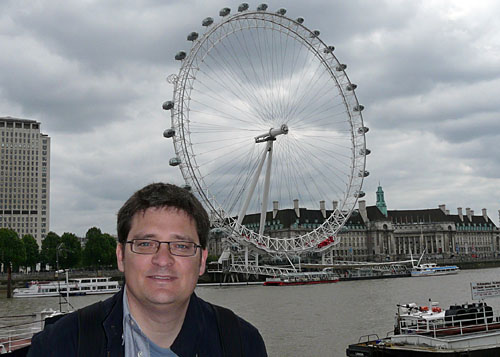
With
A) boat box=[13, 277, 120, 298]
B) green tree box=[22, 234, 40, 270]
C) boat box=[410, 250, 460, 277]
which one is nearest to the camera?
boat box=[13, 277, 120, 298]

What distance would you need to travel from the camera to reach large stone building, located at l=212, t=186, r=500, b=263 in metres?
114

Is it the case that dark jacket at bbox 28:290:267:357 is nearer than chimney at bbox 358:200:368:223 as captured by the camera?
Yes

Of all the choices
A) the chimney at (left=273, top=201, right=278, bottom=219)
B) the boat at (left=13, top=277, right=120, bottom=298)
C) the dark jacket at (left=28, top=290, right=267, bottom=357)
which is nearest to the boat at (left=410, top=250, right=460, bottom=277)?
the chimney at (left=273, top=201, right=278, bottom=219)

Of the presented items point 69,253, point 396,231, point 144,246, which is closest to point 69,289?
point 69,253

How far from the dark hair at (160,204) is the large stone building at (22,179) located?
13342 centimetres

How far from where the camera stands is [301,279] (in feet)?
228

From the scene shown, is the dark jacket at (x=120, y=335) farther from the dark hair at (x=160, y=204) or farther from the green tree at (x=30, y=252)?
the green tree at (x=30, y=252)

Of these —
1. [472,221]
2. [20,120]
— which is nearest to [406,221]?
[472,221]

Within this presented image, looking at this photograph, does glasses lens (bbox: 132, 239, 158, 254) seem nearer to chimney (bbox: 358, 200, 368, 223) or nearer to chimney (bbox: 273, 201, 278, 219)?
chimney (bbox: 273, 201, 278, 219)

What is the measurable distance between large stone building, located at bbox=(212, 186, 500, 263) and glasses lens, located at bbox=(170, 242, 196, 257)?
10866cm

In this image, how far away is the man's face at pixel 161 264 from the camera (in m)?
2.03

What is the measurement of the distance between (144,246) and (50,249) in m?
75.4

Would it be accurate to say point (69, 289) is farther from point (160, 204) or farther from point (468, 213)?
point (468, 213)

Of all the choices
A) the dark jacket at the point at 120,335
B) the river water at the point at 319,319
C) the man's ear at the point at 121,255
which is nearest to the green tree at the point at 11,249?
the river water at the point at 319,319
